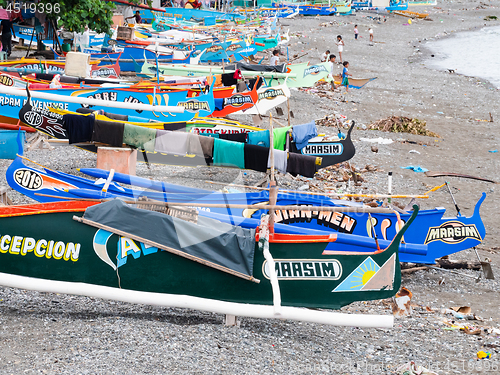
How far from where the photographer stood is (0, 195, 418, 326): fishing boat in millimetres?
6188

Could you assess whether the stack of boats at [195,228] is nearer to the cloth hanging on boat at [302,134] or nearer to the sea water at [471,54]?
the cloth hanging on boat at [302,134]

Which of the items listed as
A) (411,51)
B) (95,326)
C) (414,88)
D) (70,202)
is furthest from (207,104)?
(411,51)

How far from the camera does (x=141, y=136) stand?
10.7m

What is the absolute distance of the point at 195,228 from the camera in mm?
6207

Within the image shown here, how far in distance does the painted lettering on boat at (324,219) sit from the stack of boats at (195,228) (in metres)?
0.02

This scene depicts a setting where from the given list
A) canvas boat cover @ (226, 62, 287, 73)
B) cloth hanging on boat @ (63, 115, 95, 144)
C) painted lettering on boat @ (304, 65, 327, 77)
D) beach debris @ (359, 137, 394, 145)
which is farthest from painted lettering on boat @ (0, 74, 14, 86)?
painted lettering on boat @ (304, 65, 327, 77)

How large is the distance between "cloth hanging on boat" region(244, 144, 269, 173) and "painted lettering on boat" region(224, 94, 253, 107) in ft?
16.4

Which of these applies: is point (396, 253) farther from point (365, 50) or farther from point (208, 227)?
point (365, 50)

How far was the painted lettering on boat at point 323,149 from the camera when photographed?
1176 centimetres

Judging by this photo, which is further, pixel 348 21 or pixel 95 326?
pixel 348 21

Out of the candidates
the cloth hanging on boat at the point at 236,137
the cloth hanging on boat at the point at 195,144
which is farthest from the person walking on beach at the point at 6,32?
the cloth hanging on boat at the point at 195,144

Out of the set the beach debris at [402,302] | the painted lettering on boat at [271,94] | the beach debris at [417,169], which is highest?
the painted lettering on boat at [271,94]

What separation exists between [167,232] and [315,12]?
52.3m

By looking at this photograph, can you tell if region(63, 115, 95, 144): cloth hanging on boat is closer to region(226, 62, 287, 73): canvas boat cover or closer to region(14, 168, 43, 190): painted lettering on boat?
region(14, 168, 43, 190): painted lettering on boat
